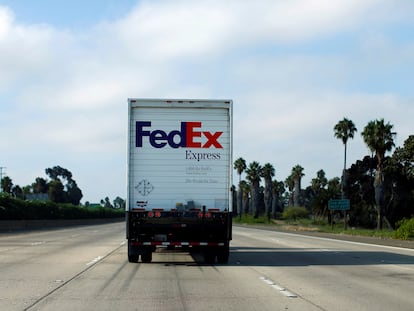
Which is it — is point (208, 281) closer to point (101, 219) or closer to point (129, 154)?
point (129, 154)

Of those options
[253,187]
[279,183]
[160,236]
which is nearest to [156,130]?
[160,236]

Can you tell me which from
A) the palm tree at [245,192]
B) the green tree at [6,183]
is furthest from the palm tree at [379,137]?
the green tree at [6,183]

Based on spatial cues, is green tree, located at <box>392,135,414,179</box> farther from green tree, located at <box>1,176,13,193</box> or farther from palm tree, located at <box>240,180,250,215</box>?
green tree, located at <box>1,176,13,193</box>

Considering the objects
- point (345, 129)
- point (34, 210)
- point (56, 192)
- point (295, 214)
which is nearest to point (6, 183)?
point (56, 192)

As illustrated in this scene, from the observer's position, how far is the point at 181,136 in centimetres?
1806

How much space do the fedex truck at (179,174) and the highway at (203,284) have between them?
990 mm

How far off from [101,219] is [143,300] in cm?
11537

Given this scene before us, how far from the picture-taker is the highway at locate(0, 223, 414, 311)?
10898 millimetres

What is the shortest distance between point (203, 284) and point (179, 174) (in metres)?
4.93

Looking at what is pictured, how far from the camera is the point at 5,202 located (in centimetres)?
5419

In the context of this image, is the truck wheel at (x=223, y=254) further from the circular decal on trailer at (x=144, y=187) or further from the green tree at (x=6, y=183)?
the green tree at (x=6, y=183)

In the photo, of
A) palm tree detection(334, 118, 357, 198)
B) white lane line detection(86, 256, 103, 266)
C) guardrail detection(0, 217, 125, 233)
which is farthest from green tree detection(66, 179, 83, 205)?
white lane line detection(86, 256, 103, 266)

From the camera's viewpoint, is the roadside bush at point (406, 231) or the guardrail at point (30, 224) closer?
the roadside bush at point (406, 231)

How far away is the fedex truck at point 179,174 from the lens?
1752cm
